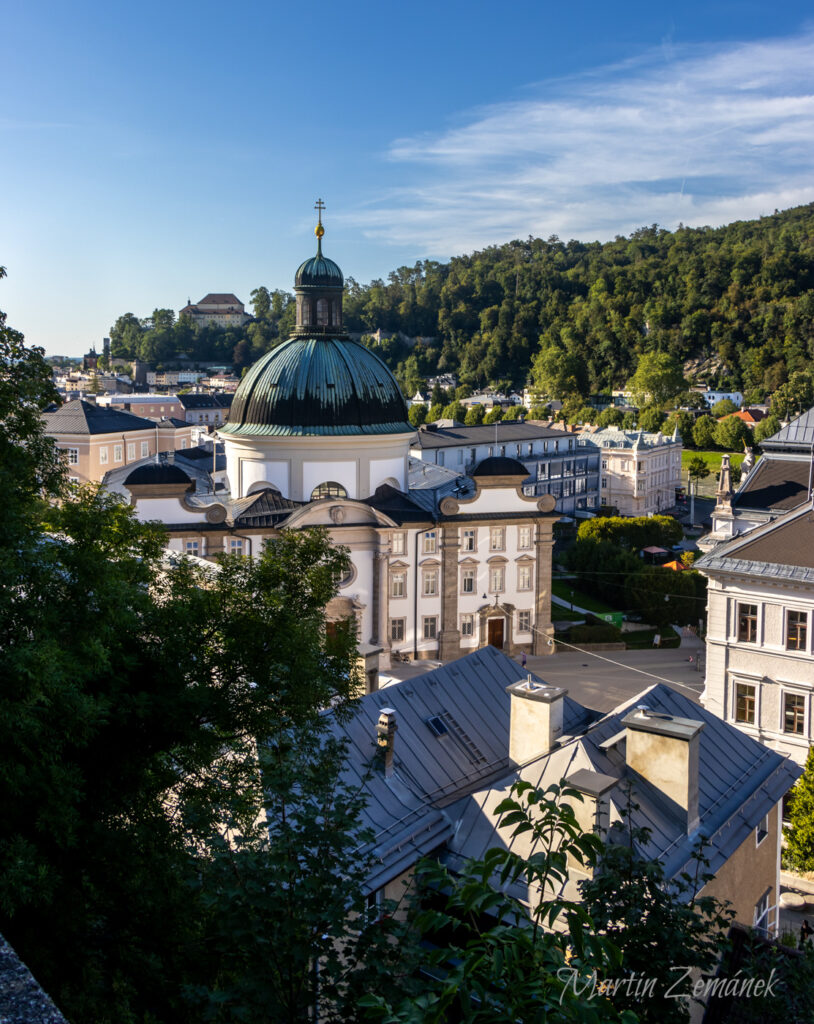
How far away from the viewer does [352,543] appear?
39625 millimetres

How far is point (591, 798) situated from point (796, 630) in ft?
54.6

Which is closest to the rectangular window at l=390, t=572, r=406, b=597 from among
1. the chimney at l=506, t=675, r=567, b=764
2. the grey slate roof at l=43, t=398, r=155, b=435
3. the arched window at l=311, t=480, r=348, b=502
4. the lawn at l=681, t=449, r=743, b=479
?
the arched window at l=311, t=480, r=348, b=502

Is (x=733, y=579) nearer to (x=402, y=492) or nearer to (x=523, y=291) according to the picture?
(x=402, y=492)

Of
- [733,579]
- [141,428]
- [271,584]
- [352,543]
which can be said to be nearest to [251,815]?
[271,584]

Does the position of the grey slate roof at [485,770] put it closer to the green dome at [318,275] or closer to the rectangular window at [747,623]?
the rectangular window at [747,623]

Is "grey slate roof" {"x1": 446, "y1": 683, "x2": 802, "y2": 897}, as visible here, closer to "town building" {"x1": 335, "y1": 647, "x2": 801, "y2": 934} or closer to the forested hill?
"town building" {"x1": 335, "y1": 647, "x2": 801, "y2": 934}

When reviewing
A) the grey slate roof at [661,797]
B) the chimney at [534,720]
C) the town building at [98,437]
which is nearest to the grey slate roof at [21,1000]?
the grey slate roof at [661,797]

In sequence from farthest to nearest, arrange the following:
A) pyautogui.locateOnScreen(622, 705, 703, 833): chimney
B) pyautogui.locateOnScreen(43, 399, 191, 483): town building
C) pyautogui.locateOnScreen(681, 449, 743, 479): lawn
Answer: pyautogui.locateOnScreen(681, 449, 743, 479): lawn
pyautogui.locateOnScreen(43, 399, 191, 483): town building
pyautogui.locateOnScreen(622, 705, 703, 833): chimney

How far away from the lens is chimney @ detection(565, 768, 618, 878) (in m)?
11.9

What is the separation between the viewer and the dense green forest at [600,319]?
137125 mm

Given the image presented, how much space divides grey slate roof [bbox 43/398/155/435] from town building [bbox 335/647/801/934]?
177 ft

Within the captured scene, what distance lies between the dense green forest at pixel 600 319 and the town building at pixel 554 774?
117 metres

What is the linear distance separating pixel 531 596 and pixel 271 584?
29801mm

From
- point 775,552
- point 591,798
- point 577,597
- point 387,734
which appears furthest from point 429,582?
point 591,798
